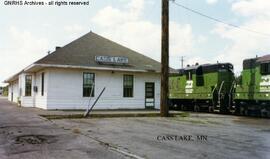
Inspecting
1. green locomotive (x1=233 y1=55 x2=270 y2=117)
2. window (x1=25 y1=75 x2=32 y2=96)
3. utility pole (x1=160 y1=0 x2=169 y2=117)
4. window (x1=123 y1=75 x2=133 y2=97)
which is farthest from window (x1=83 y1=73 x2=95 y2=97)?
green locomotive (x1=233 y1=55 x2=270 y2=117)

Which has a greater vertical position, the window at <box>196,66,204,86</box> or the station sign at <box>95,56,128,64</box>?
the station sign at <box>95,56,128,64</box>

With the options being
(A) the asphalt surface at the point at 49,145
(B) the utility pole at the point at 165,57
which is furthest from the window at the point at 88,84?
(A) the asphalt surface at the point at 49,145

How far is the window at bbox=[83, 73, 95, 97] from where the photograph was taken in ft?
90.1

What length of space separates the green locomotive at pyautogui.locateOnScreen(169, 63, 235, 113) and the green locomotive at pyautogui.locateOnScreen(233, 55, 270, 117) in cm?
138

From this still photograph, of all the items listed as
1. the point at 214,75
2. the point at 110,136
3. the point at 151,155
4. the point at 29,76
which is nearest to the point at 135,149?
the point at 151,155

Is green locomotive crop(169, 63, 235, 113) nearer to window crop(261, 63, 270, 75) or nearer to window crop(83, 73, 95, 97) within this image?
window crop(261, 63, 270, 75)

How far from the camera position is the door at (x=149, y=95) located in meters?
29.8

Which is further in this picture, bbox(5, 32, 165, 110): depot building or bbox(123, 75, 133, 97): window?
bbox(123, 75, 133, 97): window

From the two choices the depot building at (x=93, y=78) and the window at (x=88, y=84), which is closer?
the depot building at (x=93, y=78)

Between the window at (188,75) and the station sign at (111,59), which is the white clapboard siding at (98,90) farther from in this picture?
the window at (188,75)

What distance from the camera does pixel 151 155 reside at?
29.7 feet

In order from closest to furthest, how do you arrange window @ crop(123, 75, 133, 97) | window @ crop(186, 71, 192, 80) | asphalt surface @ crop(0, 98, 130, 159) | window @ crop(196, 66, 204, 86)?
asphalt surface @ crop(0, 98, 130, 159) → window @ crop(123, 75, 133, 97) → window @ crop(196, 66, 204, 86) → window @ crop(186, 71, 192, 80)

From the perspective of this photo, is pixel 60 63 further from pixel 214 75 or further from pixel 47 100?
pixel 214 75

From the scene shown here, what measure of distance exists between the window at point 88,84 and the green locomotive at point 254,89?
1019cm
